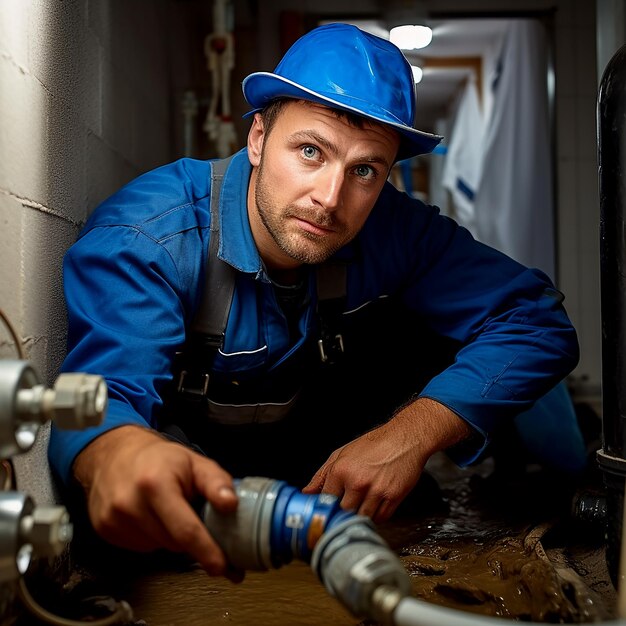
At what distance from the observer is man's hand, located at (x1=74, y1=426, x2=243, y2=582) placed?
0.91 meters

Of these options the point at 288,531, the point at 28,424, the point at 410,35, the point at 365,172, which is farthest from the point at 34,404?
the point at 410,35

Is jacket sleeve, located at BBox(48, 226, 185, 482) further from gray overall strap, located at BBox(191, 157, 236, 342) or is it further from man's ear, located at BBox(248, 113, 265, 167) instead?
man's ear, located at BBox(248, 113, 265, 167)

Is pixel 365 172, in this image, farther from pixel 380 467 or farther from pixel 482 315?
pixel 380 467

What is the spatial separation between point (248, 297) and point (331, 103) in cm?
42

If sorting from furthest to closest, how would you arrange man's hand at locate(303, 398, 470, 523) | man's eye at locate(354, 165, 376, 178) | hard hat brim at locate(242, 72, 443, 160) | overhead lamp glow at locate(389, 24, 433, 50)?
overhead lamp glow at locate(389, 24, 433, 50) < man's eye at locate(354, 165, 376, 178) < hard hat brim at locate(242, 72, 443, 160) < man's hand at locate(303, 398, 470, 523)

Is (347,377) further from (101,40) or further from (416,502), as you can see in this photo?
(101,40)

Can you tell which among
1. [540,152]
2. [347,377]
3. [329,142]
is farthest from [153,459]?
[540,152]

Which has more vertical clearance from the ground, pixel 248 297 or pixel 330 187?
pixel 330 187

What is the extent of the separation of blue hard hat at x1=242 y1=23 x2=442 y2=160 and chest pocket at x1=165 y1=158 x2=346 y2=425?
0.84ft

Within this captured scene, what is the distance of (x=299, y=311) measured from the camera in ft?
5.50

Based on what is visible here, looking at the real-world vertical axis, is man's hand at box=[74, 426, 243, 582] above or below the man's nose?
below

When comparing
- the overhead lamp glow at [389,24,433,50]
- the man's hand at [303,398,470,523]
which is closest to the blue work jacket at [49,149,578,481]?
the man's hand at [303,398,470,523]

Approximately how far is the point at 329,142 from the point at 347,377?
0.73 meters

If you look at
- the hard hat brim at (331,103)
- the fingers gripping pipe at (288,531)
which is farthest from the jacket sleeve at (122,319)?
the hard hat brim at (331,103)
